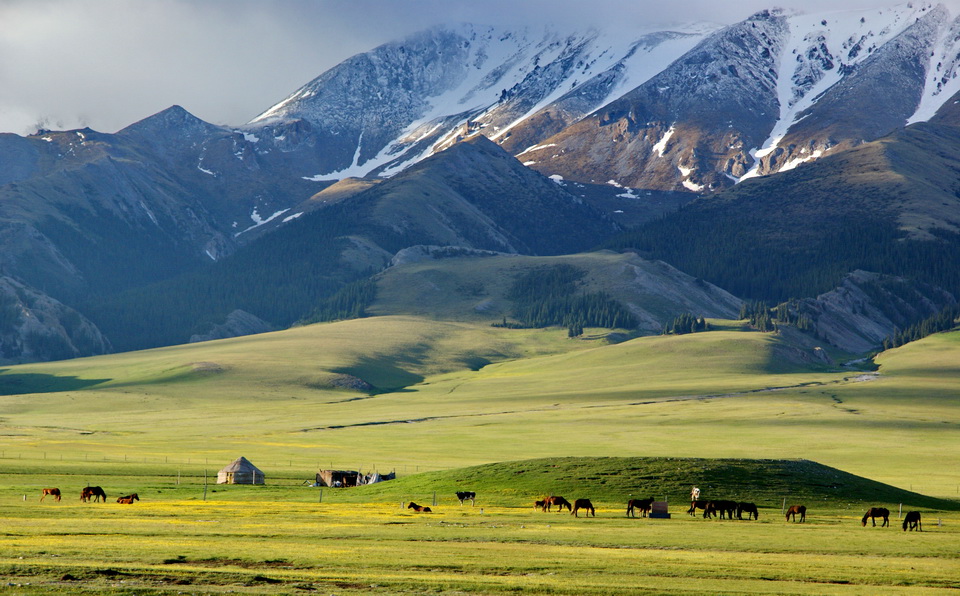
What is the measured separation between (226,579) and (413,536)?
15600 millimetres

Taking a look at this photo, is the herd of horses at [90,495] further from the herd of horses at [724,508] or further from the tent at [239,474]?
the herd of horses at [724,508]

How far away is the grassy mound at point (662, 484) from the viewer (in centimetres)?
7325

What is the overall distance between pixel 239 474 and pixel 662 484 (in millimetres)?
37240

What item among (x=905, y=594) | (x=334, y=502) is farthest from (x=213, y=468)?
(x=905, y=594)

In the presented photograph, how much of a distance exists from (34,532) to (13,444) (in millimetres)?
83417

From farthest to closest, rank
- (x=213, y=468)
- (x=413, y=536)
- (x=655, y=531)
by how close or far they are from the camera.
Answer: (x=213, y=468), (x=655, y=531), (x=413, y=536)

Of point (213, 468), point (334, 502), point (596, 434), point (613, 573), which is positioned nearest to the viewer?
point (613, 573)

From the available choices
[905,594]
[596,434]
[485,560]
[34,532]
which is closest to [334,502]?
Result: [34,532]

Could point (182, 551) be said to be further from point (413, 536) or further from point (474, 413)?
point (474, 413)

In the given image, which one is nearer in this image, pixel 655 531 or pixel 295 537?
pixel 295 537

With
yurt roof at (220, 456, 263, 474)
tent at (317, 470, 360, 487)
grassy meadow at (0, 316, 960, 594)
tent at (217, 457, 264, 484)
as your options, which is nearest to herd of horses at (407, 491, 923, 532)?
grassy meadow at (0, 316, 960, 594)

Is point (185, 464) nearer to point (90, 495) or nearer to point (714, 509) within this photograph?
point (90, 495)

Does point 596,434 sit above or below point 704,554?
above

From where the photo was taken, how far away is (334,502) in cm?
7412
